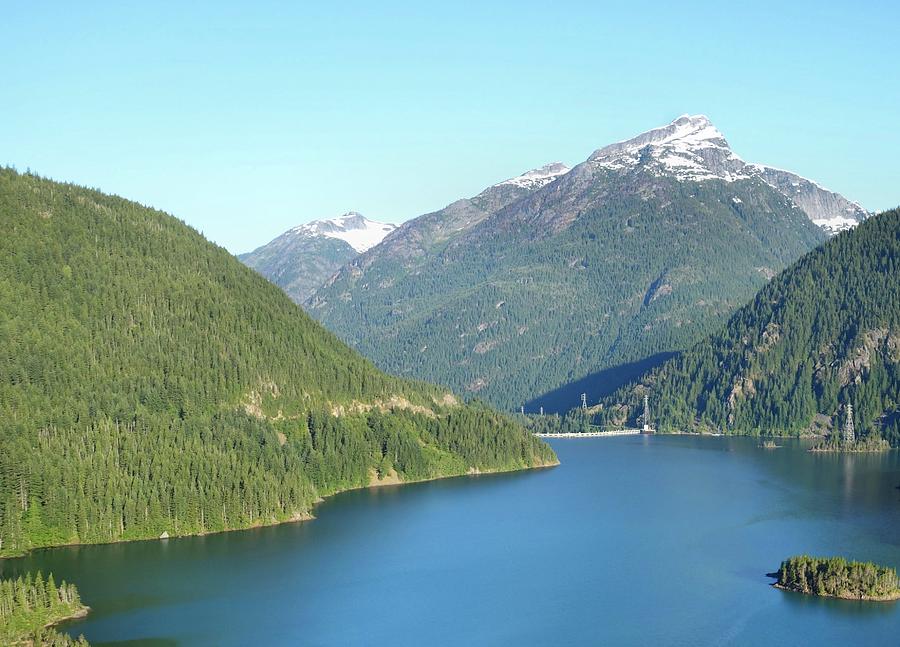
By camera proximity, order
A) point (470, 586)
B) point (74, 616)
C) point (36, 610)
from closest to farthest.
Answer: point (36, 610), point (74, 616), point (470, 586)

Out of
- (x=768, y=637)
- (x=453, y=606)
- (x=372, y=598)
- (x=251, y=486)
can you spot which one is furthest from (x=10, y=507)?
(x=768, y=637)

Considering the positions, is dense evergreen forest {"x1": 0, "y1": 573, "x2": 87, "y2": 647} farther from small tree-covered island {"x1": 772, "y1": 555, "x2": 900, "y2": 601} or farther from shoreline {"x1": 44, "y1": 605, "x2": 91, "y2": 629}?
small tree-covered island {"x1": 772, "y1": 555, "x2": 900, "y2": 601}

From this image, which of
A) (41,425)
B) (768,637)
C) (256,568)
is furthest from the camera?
(41,425)

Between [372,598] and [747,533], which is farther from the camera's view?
[747,533]

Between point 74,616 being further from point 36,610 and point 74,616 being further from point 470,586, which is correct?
point 470,586

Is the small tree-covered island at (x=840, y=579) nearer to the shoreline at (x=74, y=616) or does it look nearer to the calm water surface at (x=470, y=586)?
the calm water surface at (x=470, y=586)

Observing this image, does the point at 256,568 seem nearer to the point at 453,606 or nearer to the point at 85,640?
the point at 453,606

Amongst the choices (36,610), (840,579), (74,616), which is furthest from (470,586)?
(36,610)
